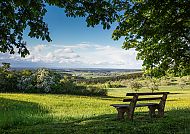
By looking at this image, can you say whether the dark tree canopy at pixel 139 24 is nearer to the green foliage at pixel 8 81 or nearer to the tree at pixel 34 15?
the tree at pixel 34 15

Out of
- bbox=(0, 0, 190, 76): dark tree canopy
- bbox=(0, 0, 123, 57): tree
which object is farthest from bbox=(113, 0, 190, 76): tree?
bbox=(0, 0, 123, 57): tree

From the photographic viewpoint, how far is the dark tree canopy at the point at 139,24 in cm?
1905

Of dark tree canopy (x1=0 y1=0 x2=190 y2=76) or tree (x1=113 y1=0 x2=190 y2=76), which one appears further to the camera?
tree (x1=113 y1=0 x2=190 y2=76)

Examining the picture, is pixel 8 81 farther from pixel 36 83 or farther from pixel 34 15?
pixel 34 15

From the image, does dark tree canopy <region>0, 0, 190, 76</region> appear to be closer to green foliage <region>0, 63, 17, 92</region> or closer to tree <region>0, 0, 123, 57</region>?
tree <region>0, 0, 123, 57</region>

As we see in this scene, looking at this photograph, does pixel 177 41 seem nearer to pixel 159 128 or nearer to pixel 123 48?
pixel 123 48

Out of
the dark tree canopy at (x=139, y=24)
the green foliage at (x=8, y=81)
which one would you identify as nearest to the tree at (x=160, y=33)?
the dark tree canopy at (x=139, y=24)

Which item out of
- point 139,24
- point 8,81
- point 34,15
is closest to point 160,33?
point 139,24

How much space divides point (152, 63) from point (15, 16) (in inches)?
622

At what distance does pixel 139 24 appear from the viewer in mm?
30734

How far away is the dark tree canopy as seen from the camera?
19.0 m

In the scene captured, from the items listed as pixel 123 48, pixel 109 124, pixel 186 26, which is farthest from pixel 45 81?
pixel 109 124

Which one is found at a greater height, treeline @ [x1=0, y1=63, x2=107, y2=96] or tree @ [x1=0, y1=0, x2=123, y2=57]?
tree @ [x1=0, y1=0, x2=123, y2=57]

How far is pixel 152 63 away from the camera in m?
32.7
